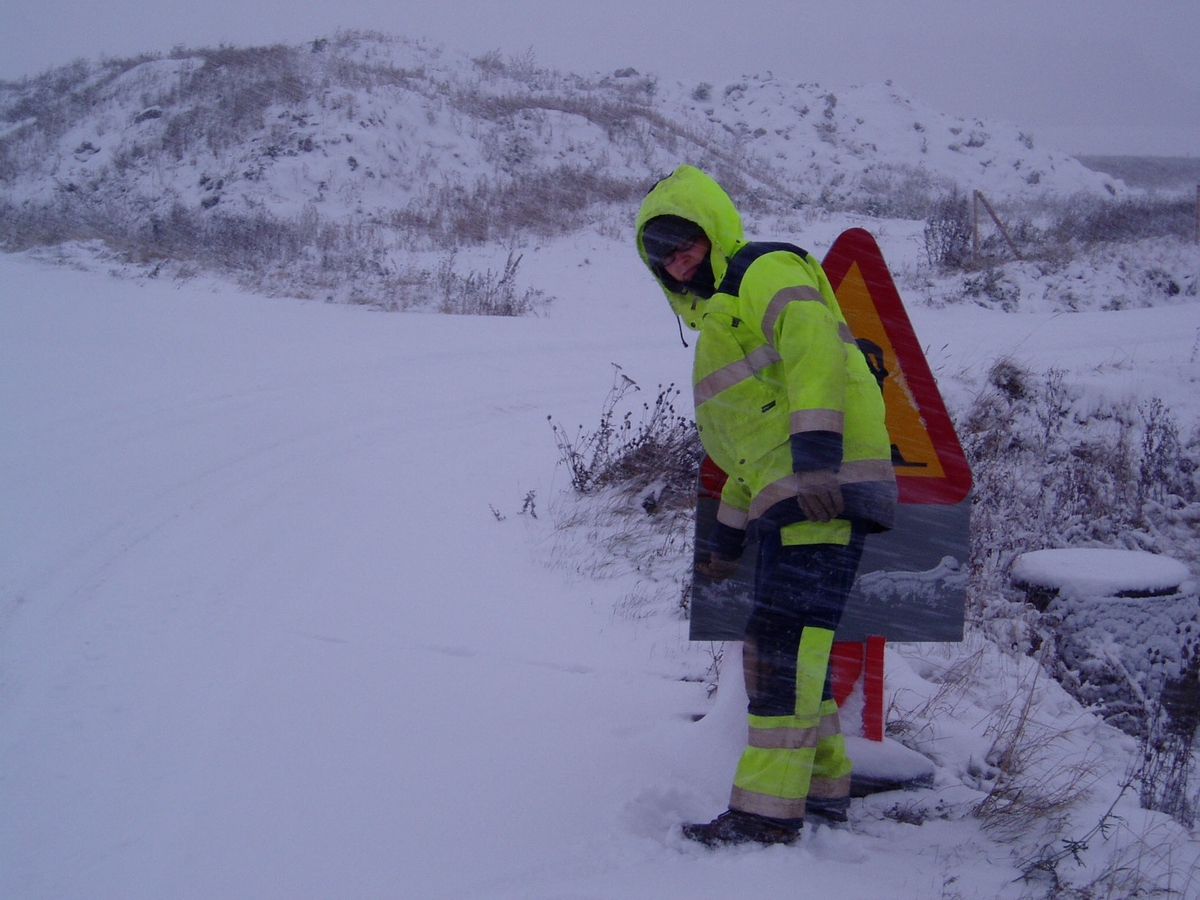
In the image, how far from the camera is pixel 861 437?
211cm

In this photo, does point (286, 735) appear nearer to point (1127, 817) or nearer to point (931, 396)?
point (931, 396)

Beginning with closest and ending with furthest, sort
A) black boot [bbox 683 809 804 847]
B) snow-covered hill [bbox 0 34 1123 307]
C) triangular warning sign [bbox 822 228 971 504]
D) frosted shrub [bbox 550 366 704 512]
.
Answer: black boot [bbox 683 809 804 847]
triangular warning sign [bbox 822 228 971 504]
frosted shrub [bbox 550 366 704 512]
snow-covered hill [bbox 0 34 1123 307]

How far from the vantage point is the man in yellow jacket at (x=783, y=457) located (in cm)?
202

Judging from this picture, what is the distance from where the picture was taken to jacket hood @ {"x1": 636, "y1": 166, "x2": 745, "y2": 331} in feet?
7.11

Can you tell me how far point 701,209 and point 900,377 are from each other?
814 millimetres

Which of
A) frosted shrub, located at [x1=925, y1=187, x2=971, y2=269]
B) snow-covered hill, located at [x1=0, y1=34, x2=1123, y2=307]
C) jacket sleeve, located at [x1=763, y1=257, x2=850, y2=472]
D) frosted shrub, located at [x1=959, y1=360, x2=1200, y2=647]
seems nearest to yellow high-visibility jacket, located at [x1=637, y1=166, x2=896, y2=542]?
jacket sleeve, located at [x1=763, y1=257, x2=850, y2=472]

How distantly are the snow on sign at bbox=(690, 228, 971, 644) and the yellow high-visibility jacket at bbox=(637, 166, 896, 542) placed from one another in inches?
7.8

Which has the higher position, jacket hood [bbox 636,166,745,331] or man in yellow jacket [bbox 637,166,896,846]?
jacket hood [bbox 636,166,745,331]

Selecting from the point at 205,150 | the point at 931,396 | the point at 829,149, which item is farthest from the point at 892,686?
Answer: the point at 829,149

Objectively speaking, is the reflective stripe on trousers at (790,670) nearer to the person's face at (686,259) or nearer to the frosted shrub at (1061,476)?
the person's face at (686,259)

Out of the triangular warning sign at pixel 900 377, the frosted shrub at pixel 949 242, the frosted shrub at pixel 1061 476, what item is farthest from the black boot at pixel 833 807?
the frosted shrub at pixel 949 242

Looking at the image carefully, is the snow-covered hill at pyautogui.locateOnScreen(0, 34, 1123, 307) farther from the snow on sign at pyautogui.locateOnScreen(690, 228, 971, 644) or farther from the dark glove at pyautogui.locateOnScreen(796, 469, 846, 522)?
the dark glove at pyautogui.locateOnScreen(796, 469, 846, 522)

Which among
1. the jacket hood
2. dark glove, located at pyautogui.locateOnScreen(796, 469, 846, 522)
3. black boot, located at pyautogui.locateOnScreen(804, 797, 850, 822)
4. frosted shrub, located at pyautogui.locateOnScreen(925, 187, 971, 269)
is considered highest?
frosted shrub, located at pyautogui.locateOnScreen(925, 187, 971, 269)

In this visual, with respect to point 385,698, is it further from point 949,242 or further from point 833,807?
point 949,242
